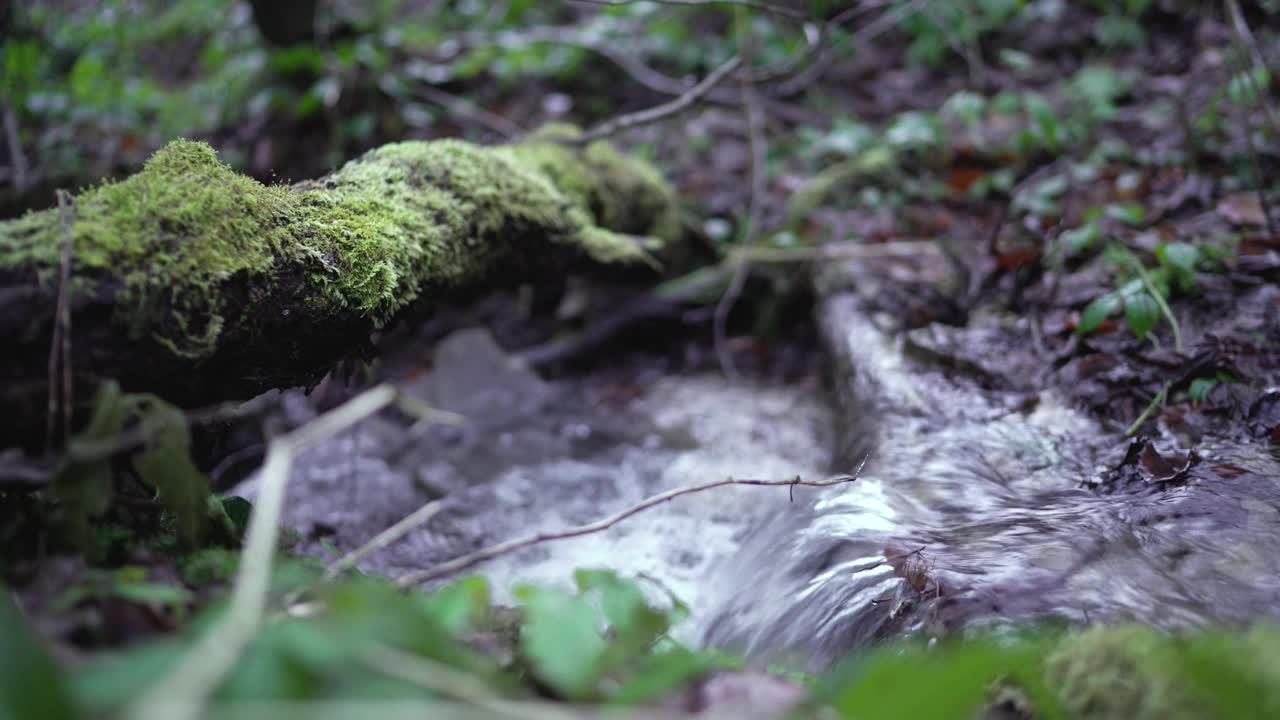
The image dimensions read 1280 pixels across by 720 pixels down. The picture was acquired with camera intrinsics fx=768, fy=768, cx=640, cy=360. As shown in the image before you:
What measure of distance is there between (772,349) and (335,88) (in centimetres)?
344

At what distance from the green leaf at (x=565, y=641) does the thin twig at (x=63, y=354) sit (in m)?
0.81

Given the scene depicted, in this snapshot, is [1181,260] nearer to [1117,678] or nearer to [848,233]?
[848,233]

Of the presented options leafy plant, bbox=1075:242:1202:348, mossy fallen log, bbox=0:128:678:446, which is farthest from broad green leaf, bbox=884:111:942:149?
mossy fallen log, bbox=0:128:678:446

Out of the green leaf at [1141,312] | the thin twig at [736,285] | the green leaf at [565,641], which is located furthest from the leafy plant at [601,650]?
the thin twig at [736,285]

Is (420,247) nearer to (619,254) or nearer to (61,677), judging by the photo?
(619,254)

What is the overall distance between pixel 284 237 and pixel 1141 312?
254 cm

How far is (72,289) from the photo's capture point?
123 cm

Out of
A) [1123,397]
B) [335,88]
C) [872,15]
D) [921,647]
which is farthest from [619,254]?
[872,15]

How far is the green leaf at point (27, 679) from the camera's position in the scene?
0.65 m

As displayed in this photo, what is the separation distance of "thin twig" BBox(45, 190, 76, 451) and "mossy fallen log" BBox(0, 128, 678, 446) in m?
0.01

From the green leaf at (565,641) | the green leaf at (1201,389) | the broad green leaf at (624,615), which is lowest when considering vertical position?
the green leaf at (1201,389)

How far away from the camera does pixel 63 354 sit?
1206mm

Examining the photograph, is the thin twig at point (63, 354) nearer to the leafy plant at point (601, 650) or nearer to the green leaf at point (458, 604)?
the green leaf at point (458, 604)

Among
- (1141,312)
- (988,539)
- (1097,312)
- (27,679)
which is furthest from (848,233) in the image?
(27,679)
